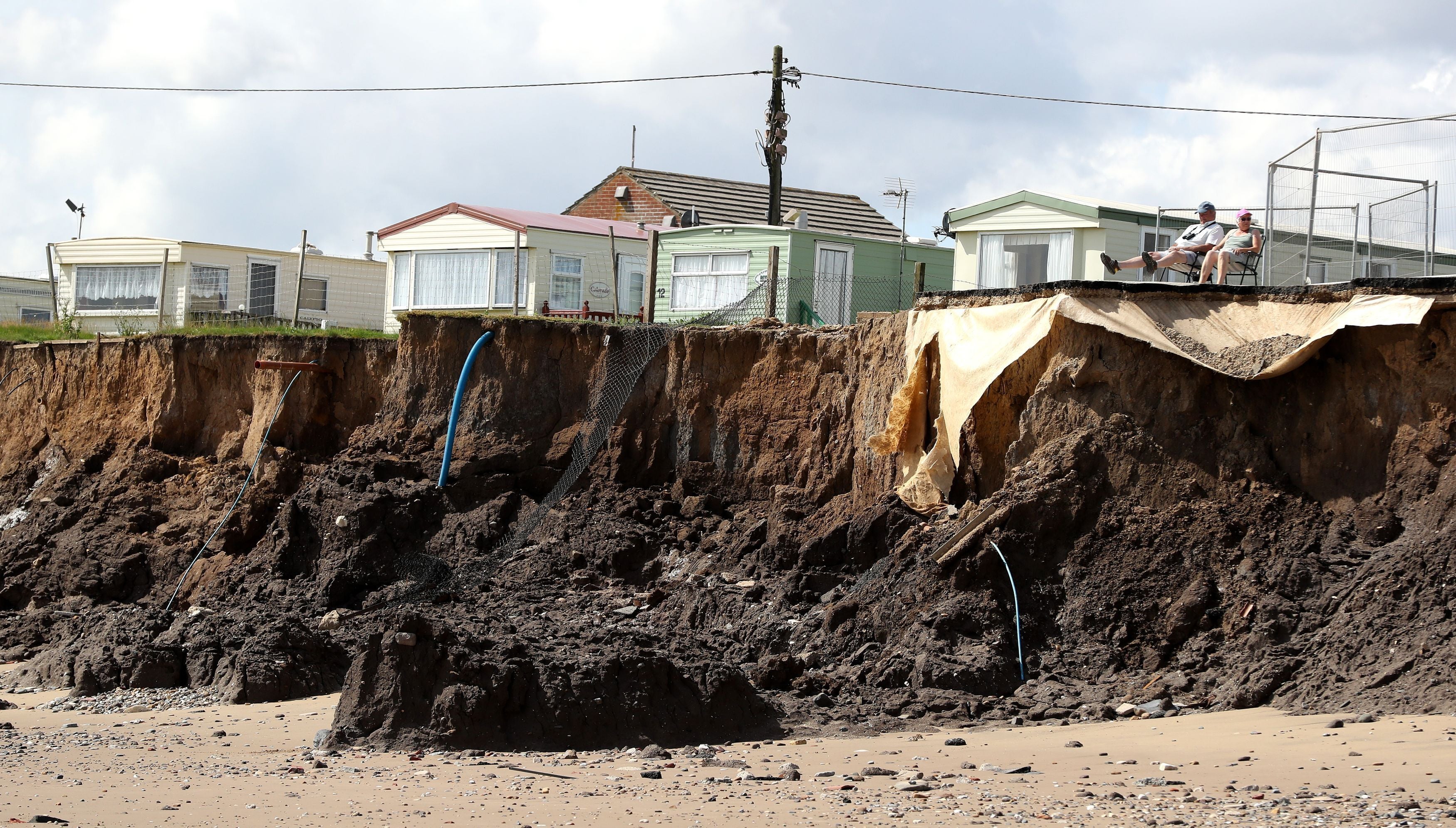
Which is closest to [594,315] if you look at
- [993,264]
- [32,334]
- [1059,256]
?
[993,264]

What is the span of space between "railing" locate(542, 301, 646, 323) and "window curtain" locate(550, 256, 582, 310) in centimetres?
51

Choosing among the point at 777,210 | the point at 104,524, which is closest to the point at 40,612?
the point at 104,524

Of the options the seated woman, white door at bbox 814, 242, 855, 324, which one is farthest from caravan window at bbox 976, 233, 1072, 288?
the seated woman

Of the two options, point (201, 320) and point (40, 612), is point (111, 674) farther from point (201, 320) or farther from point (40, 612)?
point (201, 320)

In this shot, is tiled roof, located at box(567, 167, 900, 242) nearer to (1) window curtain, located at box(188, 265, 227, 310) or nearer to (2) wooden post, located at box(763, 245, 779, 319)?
(1) window curtain, located at box(188, 265, 227, 310)

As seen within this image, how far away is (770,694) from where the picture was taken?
10.9 meters

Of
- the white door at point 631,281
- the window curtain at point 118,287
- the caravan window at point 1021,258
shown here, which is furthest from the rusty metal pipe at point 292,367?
the window curtain at point 118,287

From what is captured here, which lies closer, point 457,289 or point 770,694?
point 770,694

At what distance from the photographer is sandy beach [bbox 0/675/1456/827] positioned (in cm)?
730

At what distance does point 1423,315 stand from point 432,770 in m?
7.67

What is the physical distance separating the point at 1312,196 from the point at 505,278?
15.7m

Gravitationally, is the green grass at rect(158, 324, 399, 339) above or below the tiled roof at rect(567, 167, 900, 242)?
below

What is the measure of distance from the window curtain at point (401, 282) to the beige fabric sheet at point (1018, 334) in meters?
15.7

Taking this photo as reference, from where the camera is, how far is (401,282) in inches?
1096
